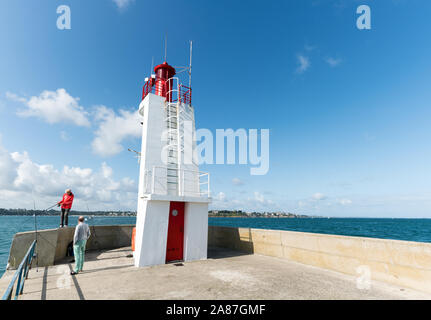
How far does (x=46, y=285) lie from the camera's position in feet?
20.1

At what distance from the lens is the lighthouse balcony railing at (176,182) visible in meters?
9.45

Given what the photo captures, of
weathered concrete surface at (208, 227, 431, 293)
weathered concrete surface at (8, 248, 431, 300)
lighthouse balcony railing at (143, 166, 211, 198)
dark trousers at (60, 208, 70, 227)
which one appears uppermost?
lighthouse balcony railing at (143, 166, 211, 198)

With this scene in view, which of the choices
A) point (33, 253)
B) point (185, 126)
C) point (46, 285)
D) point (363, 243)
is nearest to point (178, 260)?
point (46, 285)

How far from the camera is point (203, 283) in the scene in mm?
6352

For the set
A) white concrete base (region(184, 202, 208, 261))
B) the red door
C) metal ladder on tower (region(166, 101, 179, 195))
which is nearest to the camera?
the red door

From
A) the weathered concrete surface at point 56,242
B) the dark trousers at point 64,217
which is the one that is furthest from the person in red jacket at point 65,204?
the weathered concrete surface at point 56,242

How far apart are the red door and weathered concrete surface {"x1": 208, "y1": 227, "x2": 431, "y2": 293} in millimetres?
3708

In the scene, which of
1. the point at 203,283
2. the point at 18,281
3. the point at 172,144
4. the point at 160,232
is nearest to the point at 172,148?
the point at 172,144

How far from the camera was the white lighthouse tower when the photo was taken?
8477mm

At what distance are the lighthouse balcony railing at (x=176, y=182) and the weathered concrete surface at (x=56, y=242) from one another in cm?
405

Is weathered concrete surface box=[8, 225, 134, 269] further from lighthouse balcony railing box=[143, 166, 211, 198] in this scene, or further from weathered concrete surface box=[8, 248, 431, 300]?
lighthouse balcony railing box=[143, 166, 211, 198]

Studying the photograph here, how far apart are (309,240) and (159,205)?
19.5 ft

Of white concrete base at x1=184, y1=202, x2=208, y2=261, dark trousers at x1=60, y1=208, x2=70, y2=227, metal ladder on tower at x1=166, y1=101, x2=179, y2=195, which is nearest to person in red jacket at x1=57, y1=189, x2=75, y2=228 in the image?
dark trousers at x1=60, y1=208, x2=70, y2=227
